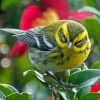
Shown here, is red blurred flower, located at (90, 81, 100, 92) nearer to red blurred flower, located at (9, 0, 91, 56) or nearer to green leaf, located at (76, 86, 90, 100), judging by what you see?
green leaf, located at (76, 86, 90, 100)

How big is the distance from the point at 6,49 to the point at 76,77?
1.70 m

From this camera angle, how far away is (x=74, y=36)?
2.47 m

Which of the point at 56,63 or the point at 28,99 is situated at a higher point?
the point at 28,99

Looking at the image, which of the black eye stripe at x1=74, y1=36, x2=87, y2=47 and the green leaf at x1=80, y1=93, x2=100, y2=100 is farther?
the black eye stripe at x1=74, y1=36, x2=87, y2=47

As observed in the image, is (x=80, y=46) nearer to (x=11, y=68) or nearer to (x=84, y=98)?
(x=84, y=98)

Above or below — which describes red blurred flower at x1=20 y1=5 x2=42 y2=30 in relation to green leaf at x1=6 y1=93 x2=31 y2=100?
below

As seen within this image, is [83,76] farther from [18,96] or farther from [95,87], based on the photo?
[18,96]

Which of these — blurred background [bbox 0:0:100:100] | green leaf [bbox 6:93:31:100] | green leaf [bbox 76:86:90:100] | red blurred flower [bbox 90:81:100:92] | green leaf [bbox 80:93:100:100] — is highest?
green leaf [bbox 6:93:31:100]

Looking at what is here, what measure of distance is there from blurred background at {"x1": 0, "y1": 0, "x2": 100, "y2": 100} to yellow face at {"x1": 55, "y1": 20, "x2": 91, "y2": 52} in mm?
490

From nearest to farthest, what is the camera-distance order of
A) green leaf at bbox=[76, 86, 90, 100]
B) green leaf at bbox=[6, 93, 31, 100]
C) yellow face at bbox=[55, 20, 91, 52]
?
green leaf at bbox=[6, 93, 31, 100], green leaf at bbox=[76, 86, 90, 100], yellow face at bbox=[55, 20, 91, 52]

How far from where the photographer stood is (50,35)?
2.71m

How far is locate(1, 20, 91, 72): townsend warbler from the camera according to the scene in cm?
245

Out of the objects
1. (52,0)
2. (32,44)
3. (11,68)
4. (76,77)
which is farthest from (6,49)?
(76,77)

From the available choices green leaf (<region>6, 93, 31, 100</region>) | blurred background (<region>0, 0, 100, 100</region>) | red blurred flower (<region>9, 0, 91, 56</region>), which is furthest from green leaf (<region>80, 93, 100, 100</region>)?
red blurred flower (<region>9, 0, 91, 56</region>)
